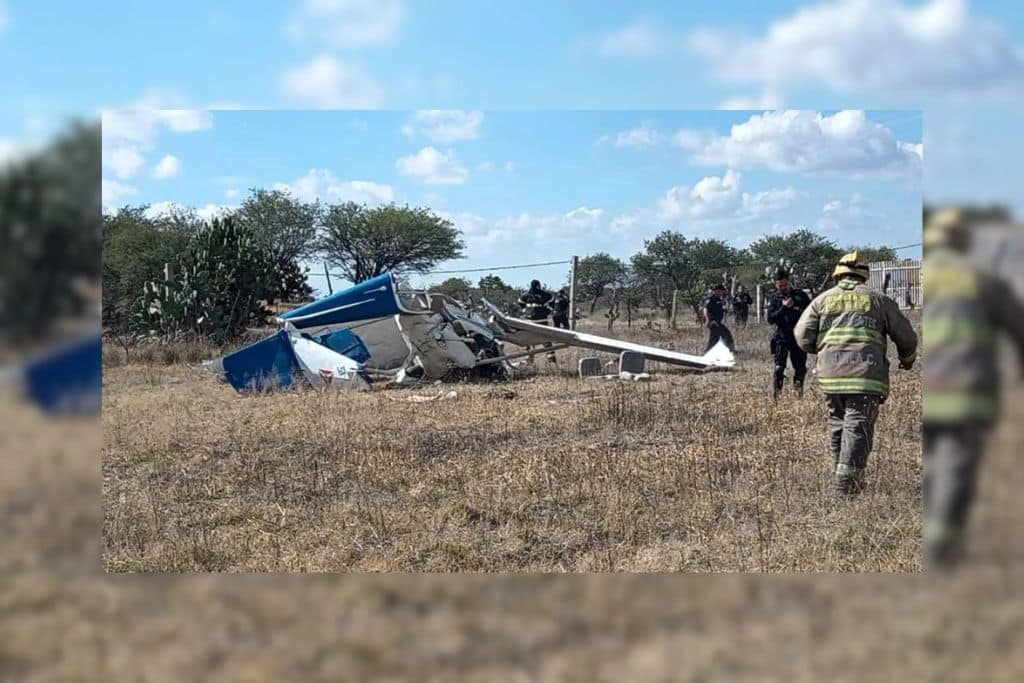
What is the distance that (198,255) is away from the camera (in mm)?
7789

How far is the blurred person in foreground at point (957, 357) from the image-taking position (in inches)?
105

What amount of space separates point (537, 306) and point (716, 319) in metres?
2.72

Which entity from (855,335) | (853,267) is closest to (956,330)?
(855,335)

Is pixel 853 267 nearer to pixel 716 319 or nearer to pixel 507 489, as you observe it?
pixel 507 489

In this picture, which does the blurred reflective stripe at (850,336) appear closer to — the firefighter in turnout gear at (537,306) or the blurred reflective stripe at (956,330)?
the blurred reflective stripe at (956,330)

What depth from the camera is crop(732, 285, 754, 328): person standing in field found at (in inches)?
336

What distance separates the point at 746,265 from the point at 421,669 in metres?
5.11

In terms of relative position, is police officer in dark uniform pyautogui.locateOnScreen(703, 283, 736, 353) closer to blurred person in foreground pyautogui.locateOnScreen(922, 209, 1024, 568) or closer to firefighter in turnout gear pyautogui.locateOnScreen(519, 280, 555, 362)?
firefighter in turnout gear pyautogui.locateOnScreen(519, 280, 555, 362)

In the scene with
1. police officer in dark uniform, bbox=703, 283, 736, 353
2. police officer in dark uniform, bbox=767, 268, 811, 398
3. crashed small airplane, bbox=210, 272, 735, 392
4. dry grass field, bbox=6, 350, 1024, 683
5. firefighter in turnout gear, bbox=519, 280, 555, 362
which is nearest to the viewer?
dry grass field, bbox=6, 350, 1024, 683

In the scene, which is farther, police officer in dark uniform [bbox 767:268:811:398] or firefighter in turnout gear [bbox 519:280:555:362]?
firefighter in turnout gear [bbox 519:280:555:362]

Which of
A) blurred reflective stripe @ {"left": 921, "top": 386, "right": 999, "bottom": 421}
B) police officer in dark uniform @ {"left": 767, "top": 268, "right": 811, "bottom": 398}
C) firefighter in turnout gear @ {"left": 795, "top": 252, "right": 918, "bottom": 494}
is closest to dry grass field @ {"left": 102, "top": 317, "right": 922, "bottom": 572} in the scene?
firefighter in turnout gear @ {"left": 795, "top": 252, "right": 918, "bottom": 494}

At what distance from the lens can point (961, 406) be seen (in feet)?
9.18

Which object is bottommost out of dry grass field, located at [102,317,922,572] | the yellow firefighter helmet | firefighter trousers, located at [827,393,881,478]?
dry grass field, located at [102,317,922,572]

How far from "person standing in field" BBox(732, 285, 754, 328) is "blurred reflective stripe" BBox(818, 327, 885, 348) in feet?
12.5
